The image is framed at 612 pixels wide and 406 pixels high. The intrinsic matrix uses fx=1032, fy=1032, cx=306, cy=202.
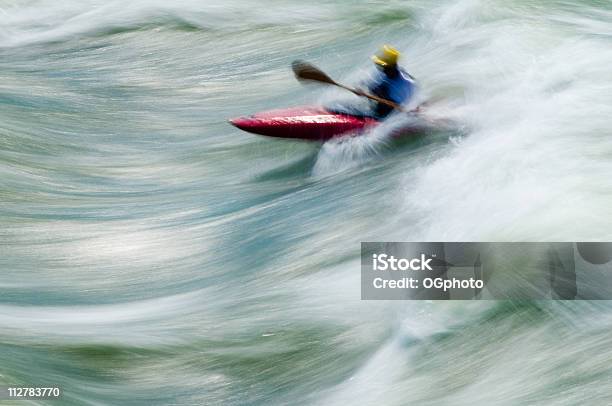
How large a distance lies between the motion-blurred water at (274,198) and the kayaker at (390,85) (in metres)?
0.33

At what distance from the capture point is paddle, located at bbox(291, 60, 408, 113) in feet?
29.1

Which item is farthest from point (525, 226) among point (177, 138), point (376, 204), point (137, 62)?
point (137, 62)

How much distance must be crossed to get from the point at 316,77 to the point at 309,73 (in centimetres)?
7

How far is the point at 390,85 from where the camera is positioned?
8.91 metres

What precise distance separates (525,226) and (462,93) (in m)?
2.58

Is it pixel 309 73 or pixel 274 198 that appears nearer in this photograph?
pixel 274 198

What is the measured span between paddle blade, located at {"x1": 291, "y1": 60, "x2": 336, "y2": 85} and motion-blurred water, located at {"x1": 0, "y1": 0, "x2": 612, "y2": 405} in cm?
39

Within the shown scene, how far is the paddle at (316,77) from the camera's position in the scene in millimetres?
8867

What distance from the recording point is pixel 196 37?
11.7 m
